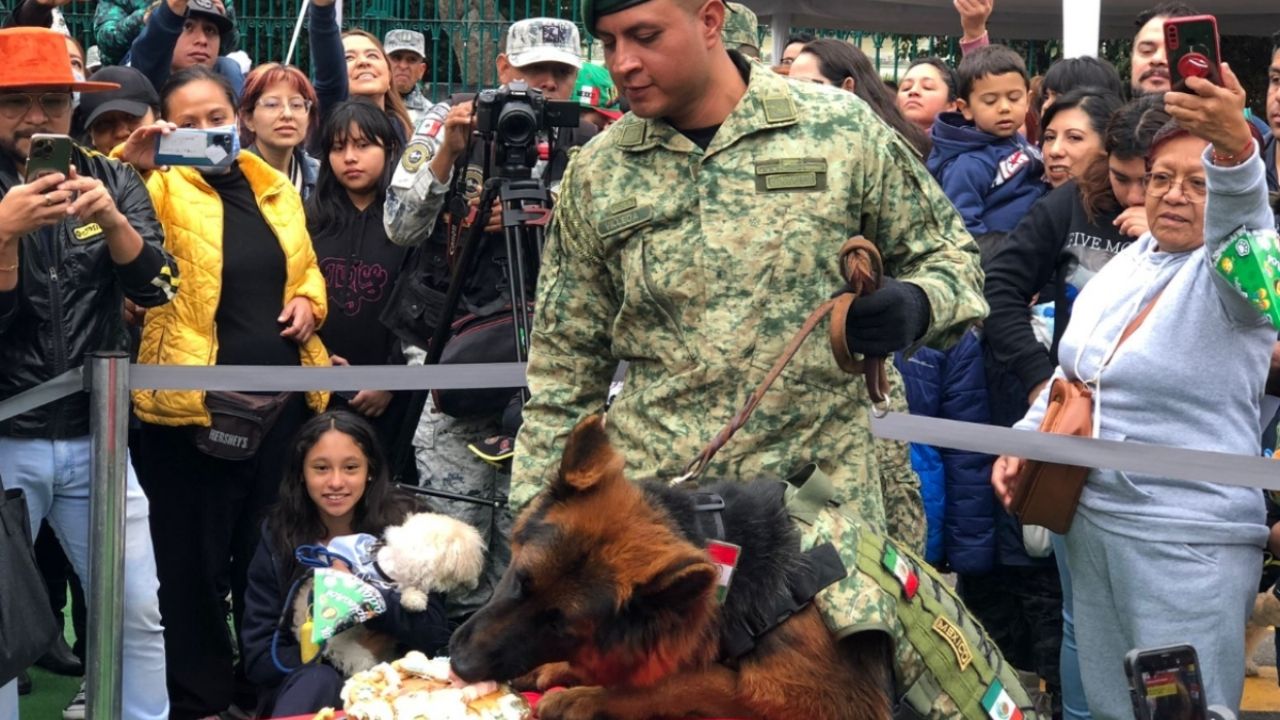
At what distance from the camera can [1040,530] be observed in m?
4.99

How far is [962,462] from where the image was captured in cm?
534

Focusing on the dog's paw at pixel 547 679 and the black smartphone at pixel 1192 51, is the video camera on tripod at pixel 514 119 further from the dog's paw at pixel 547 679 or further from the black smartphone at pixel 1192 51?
the dog's paw at pixel 547 679

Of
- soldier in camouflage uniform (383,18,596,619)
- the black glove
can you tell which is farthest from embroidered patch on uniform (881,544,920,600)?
soldier in camouflage uniform (383,18,596,619)

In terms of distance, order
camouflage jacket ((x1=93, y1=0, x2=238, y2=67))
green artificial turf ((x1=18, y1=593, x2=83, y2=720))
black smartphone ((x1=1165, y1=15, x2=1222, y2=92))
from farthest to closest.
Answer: camouflage jacket ((x1=93, y1=0, x2=238, y2=67))
green artificial turf ((x1=18, y1=593, x2=83, y2=720))
black smartphone ((x1=1165, y1=15, x2=1222, y2=92))

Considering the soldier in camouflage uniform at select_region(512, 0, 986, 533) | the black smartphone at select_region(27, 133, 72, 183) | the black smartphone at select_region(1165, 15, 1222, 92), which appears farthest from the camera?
the black smartphone at select_region(27, 133, 72, 183)

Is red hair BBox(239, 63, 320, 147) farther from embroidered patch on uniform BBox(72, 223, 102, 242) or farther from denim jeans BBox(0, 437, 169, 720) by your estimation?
denim jeans BBox(0, 437, 169, 720)

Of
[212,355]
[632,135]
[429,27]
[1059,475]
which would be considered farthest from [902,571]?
[429,27]

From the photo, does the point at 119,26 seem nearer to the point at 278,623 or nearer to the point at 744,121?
the point at 278,623

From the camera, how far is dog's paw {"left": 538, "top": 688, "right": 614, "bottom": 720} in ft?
8.42

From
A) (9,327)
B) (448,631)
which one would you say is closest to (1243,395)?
(448,631)

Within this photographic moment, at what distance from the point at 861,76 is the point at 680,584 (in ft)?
11.7

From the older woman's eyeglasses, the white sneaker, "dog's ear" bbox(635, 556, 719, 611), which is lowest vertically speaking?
the white sneaker

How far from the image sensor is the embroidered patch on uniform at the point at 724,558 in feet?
8.38

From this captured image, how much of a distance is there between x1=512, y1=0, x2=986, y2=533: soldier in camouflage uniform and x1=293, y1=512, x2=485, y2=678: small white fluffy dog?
5.29ft
